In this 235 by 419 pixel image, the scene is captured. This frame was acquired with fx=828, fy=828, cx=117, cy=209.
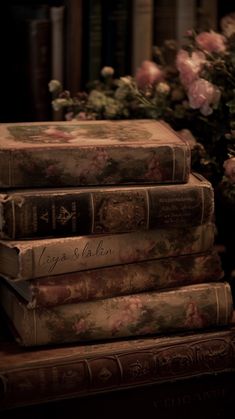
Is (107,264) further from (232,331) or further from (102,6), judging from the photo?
(102,6)

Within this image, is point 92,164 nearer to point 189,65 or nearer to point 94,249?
point 94,249

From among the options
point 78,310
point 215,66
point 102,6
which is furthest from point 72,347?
point 102,6

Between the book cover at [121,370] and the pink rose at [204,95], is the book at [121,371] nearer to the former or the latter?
the book cover at [121,370]

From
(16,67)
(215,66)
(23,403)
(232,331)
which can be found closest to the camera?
(23,403)

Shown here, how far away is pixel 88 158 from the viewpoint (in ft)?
3.34

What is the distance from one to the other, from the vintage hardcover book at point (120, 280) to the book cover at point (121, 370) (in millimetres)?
64

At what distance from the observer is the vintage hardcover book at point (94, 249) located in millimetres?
985

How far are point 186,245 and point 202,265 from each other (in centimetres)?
4

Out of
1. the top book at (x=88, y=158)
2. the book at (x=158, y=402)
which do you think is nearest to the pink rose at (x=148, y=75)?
the top book at (x=88, y=158)

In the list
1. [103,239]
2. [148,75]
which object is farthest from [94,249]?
[148,75]

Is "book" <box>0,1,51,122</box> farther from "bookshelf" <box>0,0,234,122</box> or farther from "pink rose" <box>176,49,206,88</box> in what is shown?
"pink rose" <box>176,49,206,88</box>

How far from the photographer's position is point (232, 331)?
3.51 ft

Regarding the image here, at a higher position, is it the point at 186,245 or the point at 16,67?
the point at 16,67

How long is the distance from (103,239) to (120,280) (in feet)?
0.20
